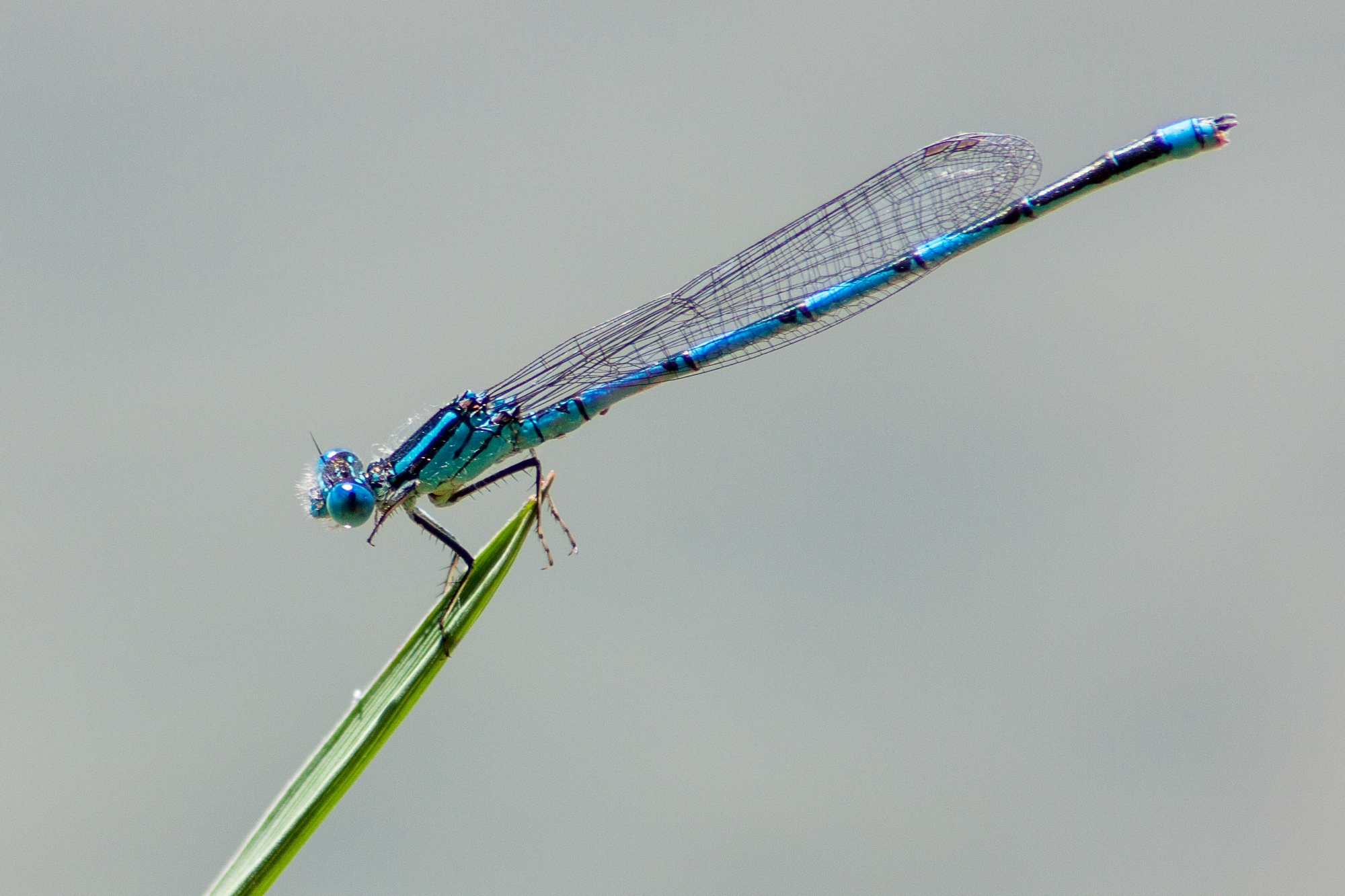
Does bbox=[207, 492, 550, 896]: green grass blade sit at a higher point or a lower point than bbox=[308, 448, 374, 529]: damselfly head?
lower

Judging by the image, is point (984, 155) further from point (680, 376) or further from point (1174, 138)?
point (680, 376)

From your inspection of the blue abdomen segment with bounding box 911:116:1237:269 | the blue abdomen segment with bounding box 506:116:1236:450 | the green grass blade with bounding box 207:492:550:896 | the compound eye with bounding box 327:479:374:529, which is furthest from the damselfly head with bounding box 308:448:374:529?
the blue abdomen segment with bounding box 911:116:1237:269

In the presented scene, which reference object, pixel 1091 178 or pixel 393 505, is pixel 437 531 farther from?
pixel 1091 178

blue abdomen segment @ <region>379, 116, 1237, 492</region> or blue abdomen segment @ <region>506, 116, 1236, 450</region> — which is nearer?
blue abdomen segment @ <region>379, 116, 1237, 492</region>

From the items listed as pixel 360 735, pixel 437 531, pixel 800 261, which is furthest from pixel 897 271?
pixel 360 735

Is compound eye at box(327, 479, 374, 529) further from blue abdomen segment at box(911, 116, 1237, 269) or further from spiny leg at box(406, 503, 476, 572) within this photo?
blue abdomen segment at box(911, 116, 1237, 269)

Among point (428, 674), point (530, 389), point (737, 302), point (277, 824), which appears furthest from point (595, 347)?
point (277, 824)

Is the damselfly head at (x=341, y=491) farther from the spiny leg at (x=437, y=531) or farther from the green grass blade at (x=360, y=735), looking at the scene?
the green grass blade at (x=360, y=735)
